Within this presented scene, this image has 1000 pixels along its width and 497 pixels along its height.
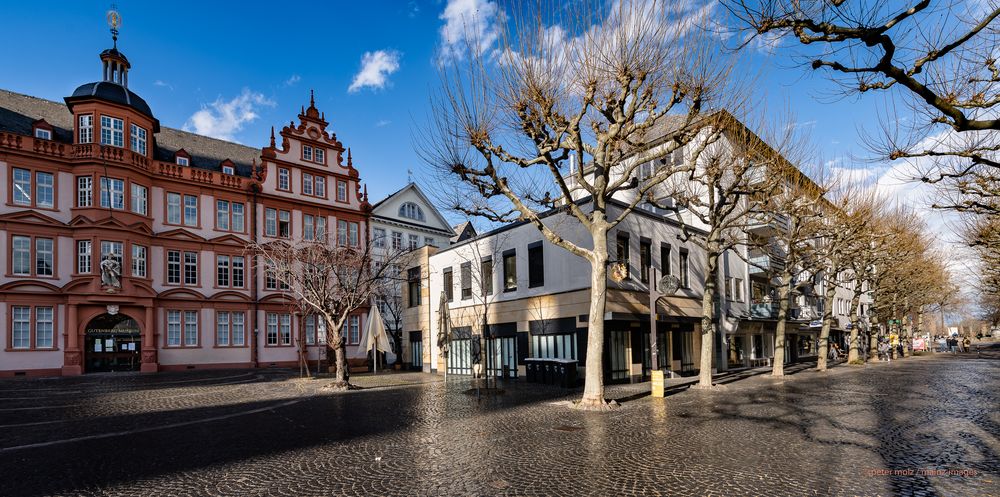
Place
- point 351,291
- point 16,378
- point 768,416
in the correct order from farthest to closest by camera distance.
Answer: point 16,378
point 351,291
point 768,416

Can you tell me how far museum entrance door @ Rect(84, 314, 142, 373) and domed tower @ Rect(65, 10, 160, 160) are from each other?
984 centimetres

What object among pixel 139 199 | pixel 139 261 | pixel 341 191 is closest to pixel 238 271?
pixel 139 261

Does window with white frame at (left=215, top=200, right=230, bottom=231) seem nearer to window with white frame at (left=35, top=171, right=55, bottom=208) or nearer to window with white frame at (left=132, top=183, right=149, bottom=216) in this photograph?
window with white frame at (left=132, top=183, right=149, bottom=216)

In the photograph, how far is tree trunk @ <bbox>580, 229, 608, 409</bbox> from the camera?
15.4 metres

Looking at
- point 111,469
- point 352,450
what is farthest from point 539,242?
point 111,469

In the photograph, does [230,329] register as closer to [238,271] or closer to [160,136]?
[238,271]

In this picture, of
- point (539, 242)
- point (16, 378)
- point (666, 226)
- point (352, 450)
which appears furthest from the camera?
point (16, 378)

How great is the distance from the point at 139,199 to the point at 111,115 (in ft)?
16.8

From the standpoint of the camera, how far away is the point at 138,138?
36.8m

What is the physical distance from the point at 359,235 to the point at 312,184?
17.9 feet

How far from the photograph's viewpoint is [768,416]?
13.6 meters

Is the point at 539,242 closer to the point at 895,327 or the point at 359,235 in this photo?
the point at 359,235

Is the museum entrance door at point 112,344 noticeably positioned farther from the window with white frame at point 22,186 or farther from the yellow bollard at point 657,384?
the yellow bollard at point 657,384

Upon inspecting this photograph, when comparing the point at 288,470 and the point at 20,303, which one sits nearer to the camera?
the point at 288,470
